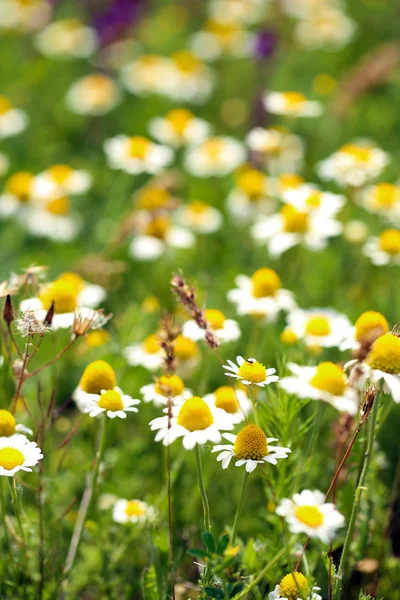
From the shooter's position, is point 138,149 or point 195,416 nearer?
point 195,416

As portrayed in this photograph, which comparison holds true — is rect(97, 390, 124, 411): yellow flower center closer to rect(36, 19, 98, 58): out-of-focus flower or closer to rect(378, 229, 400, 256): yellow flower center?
rect(378, 229, 400, 256): yellow flower center

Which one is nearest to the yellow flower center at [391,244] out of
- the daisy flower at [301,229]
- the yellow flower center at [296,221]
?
the daisy flower at [301,229]

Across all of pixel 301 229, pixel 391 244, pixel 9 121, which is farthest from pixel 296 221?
pixel 9 121

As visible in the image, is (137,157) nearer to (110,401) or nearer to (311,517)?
(110,401)

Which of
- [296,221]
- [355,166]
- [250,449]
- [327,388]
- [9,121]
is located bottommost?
[250,449]

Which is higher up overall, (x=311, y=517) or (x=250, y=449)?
(x=250, y=449)

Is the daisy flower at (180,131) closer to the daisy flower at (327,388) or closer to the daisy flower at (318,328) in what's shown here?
the daisy flower at (318,328)

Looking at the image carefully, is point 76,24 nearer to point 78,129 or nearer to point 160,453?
point 78,129

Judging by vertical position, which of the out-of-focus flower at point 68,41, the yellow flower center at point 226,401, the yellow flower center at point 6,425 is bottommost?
the yellow flower center at point 6,425

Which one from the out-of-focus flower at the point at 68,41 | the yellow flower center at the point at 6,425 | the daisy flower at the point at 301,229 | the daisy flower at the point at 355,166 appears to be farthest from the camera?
the out-of-focus flower at the point at 68,41
